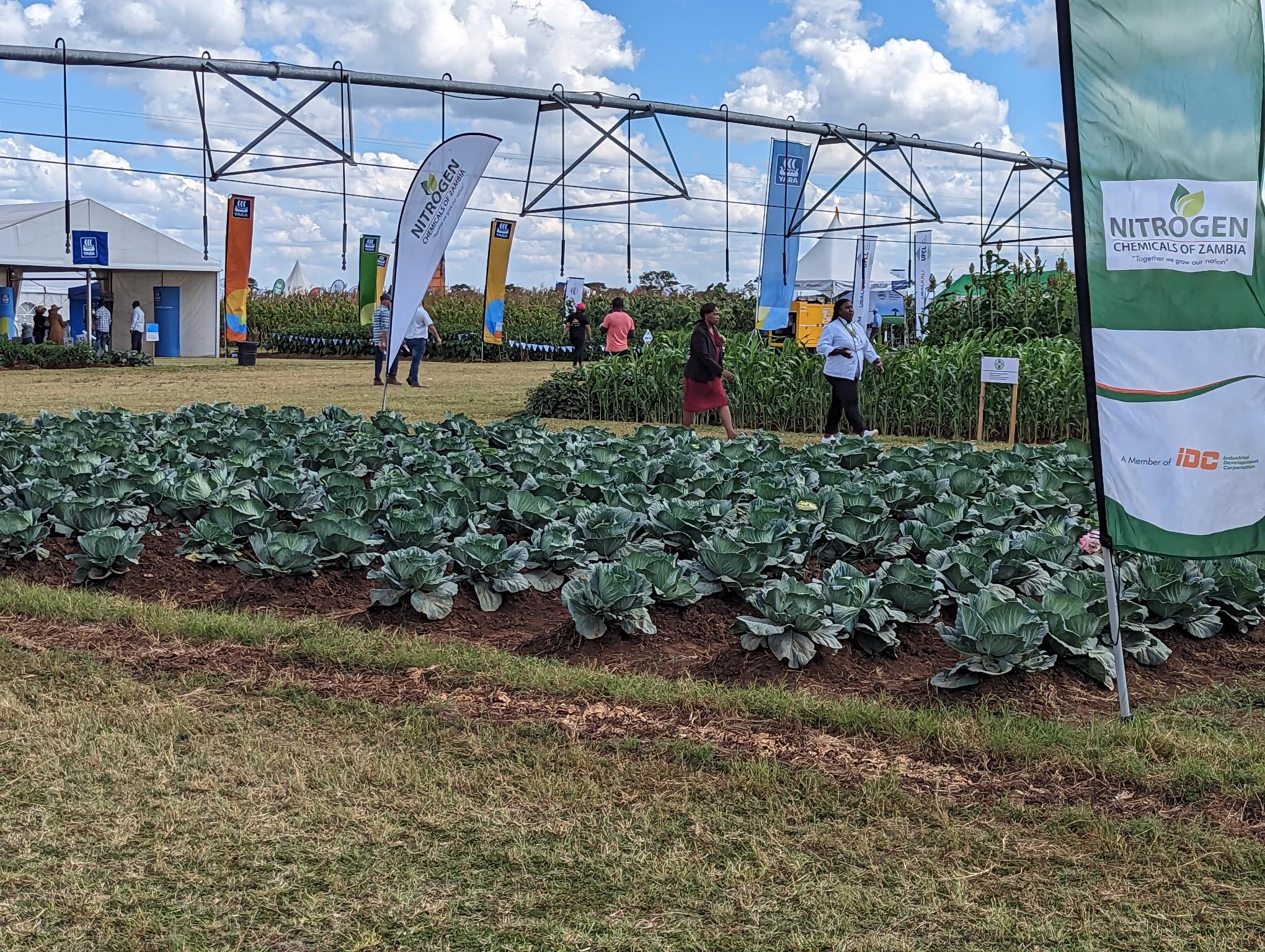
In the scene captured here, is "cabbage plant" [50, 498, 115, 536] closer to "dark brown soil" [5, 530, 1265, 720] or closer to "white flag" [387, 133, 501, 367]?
"dark brown soil" [5, 530, 1265, 720]

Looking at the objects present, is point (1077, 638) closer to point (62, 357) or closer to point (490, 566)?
point (490, 566)

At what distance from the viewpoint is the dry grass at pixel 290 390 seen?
Result: 18.8 metres

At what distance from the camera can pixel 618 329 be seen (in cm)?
2420

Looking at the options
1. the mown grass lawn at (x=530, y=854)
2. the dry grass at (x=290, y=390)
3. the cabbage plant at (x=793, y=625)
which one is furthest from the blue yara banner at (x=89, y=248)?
the cabbage plant at (x=793, y=625)

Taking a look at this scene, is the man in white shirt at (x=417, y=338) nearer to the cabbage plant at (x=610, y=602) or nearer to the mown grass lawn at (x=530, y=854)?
the cabbage plant at (x=610, y=602)

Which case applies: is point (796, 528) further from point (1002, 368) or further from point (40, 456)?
point (1002, 368)

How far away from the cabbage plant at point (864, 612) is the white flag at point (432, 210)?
9251mm

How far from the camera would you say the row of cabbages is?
5559 millimetres

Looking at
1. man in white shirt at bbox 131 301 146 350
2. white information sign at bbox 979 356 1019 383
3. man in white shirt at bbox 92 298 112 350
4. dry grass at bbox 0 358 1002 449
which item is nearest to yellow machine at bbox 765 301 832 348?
dry grass at bbox 0 358 1002 449

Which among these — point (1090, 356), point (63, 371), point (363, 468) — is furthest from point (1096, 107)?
point (63, 371)

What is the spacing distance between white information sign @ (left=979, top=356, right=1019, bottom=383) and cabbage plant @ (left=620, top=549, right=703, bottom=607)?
8.32m

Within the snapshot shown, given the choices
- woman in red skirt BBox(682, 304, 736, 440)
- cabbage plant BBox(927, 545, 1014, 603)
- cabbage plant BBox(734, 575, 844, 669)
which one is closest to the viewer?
cabbage plant BBox(734, 575, 844, 669)

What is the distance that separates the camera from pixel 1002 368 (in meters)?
13.6

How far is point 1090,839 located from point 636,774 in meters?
1.47
